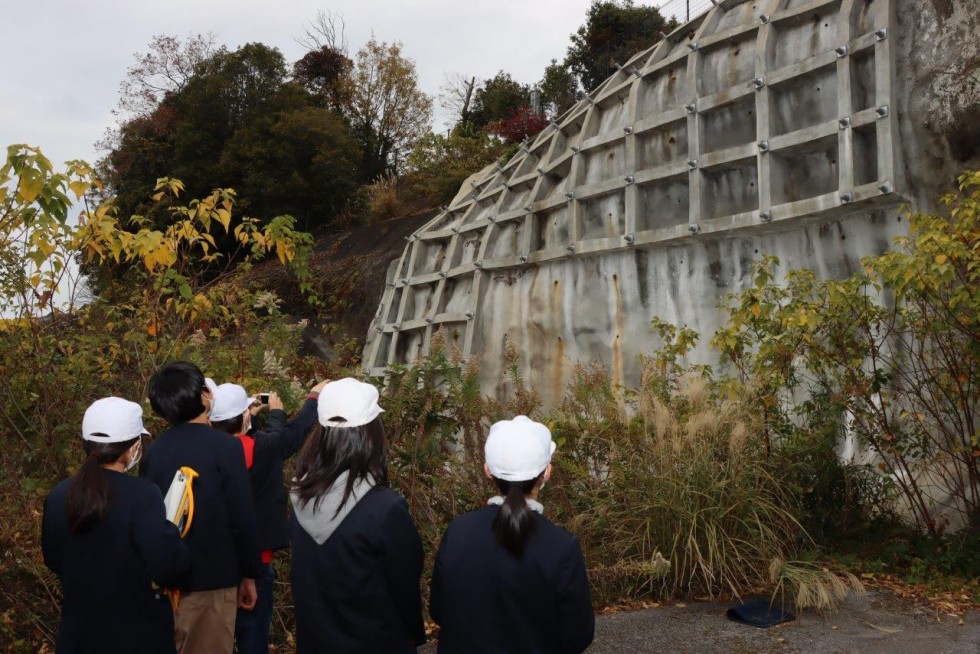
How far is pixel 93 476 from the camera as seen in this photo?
11.3ft

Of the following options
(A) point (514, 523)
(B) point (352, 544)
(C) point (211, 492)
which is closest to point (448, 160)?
(C) point (211, 492)

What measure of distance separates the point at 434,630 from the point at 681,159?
5.44 metres

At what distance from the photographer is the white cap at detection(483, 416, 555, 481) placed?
2.95m

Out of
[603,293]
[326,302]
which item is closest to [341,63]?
[326,302]

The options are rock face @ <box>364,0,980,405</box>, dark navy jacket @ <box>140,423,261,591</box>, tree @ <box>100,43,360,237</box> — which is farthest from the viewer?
tree @ <box>100,43,360,237</box>

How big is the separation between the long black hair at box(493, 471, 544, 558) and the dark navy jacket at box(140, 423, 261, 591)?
61.7 inches

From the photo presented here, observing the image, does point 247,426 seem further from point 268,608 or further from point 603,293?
point 603,293

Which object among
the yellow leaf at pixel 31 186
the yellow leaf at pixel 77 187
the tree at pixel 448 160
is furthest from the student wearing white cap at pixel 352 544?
the tree at pixel 448 160

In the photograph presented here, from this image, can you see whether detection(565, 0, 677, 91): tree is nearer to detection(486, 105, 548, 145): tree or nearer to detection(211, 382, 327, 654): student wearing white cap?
detection(486, 105, 548, 145): tree

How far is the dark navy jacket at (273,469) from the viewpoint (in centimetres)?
458

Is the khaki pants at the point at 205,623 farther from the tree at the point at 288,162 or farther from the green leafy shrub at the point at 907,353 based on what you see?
the tree at the point at 288,162

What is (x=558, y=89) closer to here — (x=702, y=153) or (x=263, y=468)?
(x=702, y=153)

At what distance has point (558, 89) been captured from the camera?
2753 cm

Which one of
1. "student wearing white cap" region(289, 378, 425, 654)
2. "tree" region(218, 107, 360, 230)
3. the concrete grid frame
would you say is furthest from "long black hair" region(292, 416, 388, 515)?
"tree" region(218, 107, 360, 230)
